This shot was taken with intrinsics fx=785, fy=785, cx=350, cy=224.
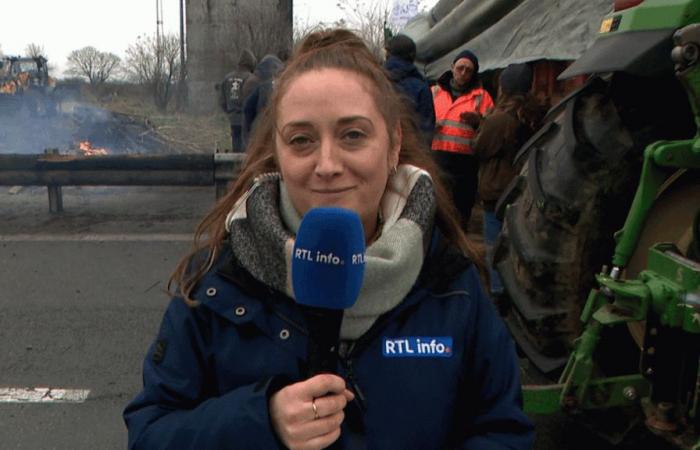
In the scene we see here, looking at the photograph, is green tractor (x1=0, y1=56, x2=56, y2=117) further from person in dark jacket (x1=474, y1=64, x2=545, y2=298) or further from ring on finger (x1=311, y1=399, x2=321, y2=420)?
ring on finger (x1=311, y1=399, x2=321, y2=420)

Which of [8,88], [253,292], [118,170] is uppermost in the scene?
[8,88]

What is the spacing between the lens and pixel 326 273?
119 centimetres

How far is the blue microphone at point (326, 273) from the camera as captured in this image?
1192 millimetres

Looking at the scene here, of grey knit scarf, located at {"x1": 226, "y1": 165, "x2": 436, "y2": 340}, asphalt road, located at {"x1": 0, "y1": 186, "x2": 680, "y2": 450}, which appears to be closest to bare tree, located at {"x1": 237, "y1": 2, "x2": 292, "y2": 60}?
asphalt road, located at {"x1": 0, "y1": 186, "x2": 680, "y2": 450}

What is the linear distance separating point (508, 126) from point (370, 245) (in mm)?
4039

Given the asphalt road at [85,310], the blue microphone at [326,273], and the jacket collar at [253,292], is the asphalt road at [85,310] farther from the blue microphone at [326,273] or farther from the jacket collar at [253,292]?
the blue microphone at [326,273]

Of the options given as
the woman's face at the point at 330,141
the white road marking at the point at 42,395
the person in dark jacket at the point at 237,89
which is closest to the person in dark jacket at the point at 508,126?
the white road marking at the point at 42,395

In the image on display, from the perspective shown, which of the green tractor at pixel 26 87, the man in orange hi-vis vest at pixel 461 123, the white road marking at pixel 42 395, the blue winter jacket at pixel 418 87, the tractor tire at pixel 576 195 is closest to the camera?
the tractor tire at pixel 576 195

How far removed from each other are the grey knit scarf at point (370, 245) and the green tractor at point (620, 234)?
1.06 meters

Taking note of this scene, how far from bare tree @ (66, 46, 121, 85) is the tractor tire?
38236mm

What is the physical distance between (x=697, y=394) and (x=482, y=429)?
3.55ft

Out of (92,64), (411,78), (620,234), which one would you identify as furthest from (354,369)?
(92,64)

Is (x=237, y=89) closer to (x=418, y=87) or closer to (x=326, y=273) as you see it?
(x=418, y=87)

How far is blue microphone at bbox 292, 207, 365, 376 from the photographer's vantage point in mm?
1192
